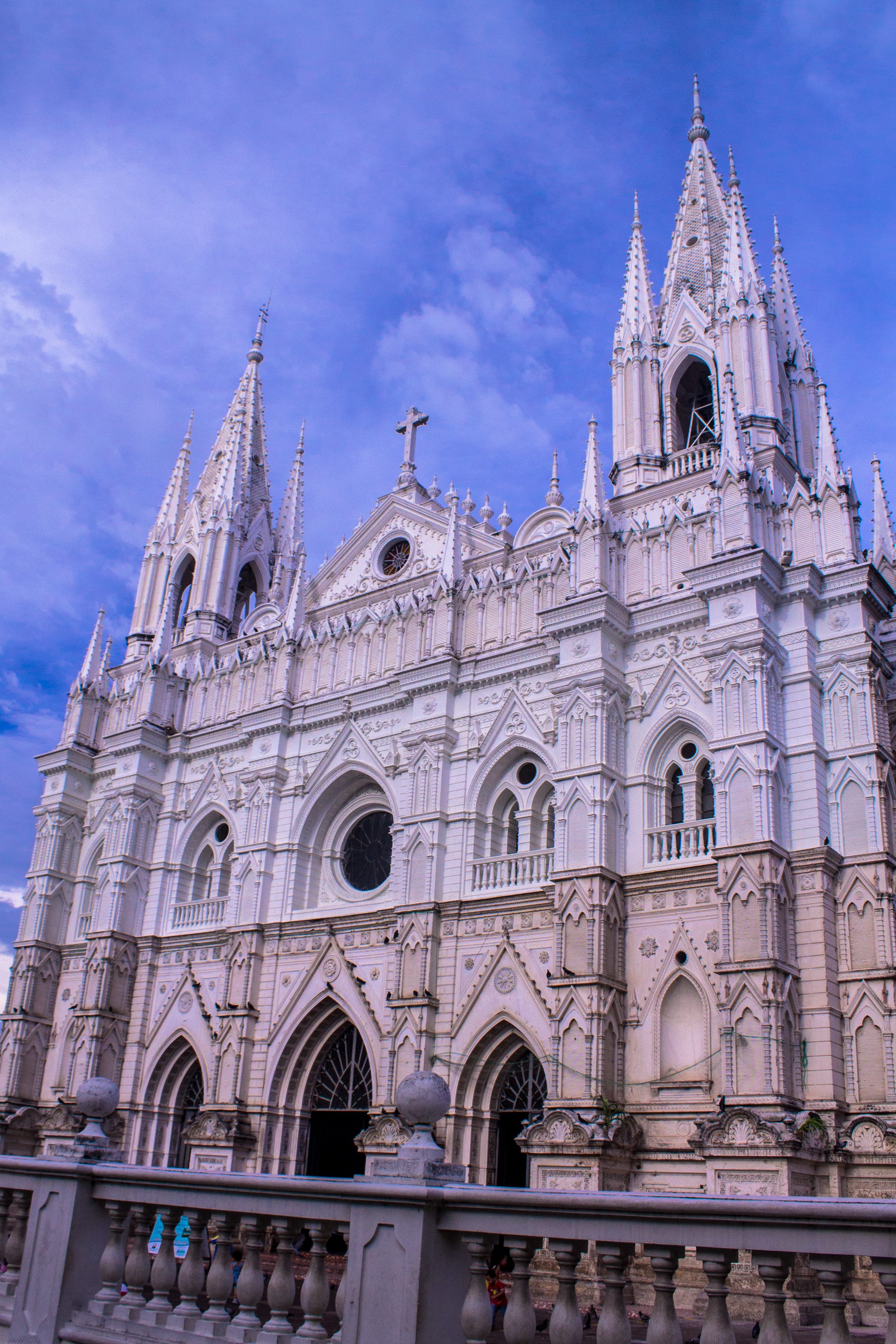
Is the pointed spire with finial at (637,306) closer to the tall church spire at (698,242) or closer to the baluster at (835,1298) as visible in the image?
the tall church spire at (698,242)

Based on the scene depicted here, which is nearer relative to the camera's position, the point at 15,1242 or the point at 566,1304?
the point at 566,1304

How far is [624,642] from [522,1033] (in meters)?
7.32

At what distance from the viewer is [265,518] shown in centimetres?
3747

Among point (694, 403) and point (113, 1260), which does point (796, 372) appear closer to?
point (694, 403)

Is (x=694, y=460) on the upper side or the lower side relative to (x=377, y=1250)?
upper

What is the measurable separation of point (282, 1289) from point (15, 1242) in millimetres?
3191

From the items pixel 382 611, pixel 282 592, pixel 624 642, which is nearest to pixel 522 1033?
pixel 624 642

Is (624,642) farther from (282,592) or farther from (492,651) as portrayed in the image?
(282,592)

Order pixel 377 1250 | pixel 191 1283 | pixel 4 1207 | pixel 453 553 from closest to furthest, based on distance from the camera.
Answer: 1. pixel 377 1250
2. pixel 191 1283
3. pixel 4 1207
4. pixel 453 553

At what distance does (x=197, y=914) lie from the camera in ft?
90.5

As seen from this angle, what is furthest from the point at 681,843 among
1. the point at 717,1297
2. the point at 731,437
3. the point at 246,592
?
the point at 246,592

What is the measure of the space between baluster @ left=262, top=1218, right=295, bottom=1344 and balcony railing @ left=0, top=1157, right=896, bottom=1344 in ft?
0.04

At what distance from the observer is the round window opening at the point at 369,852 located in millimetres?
25141

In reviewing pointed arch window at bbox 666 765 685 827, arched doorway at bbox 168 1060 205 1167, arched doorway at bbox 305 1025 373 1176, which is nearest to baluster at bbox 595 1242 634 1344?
pointed arch window at bbox 666 765 685 827
